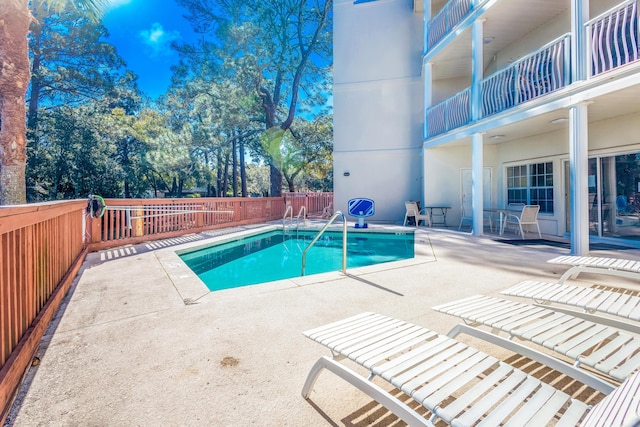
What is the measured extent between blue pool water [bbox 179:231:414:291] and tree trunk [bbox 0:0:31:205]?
3.50 m

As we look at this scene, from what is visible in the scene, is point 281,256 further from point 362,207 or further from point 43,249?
point 43,249

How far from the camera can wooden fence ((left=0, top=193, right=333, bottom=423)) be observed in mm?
1825

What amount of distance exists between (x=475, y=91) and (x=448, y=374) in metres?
8.50

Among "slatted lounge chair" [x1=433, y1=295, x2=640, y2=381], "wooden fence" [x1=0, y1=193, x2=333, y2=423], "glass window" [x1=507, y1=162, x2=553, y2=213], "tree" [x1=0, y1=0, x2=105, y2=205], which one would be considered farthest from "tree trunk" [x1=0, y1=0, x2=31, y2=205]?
"glass window" [x1=507, y1=162, x2=553, y2=213]

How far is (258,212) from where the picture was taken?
12.0 meters

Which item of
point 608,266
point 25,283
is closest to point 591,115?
point 608,266

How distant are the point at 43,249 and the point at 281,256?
5.05 metres

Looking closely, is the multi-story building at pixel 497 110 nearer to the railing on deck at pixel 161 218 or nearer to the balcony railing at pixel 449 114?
the balcony railing at pixel 449 114

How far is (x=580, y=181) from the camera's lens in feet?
17.3

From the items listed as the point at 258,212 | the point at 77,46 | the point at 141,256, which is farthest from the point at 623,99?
the point at 77,46

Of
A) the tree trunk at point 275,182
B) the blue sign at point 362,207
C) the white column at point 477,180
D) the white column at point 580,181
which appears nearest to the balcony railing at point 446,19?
the white column at point 477,180

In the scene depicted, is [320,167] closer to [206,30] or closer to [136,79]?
[206,30]

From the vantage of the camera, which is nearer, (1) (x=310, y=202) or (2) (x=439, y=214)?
(2) (x=439, y=214)

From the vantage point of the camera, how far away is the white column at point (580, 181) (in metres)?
5.26
